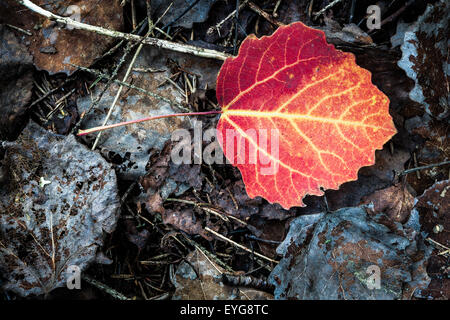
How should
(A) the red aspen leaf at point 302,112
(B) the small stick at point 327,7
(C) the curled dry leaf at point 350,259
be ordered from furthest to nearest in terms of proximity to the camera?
(B) the small stick at point 327,7, (C) the curled dry leaf at point 350,259, (A) the red aspen leaf at point 302,112

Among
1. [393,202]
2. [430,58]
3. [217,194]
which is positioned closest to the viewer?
[430,58]

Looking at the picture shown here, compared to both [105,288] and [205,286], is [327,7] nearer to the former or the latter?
[205,286]

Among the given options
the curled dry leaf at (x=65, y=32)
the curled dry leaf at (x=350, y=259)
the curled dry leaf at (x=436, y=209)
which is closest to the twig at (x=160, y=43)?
the curled dry leaf at (x=65, y=32)

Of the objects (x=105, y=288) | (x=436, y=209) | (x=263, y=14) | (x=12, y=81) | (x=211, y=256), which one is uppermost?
(x=263, y=14)

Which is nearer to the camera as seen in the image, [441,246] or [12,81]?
[441,246]

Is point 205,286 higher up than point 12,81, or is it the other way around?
point 12,81

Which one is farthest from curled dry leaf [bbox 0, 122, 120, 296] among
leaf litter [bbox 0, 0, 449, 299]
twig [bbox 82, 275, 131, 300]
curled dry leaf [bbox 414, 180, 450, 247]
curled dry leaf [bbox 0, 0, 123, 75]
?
curled dry leaf [bbox 414, 180, 450, 247]

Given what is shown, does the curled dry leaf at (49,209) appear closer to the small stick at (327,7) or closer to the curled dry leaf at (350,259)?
the curled dry leaf at (350,259)

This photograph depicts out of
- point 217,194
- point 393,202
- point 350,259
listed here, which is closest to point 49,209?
point 217,194
